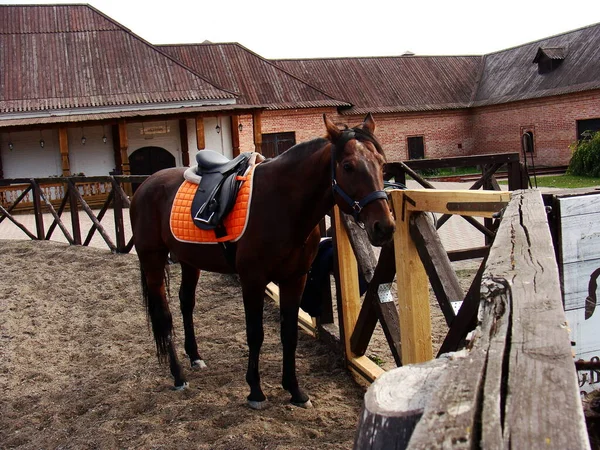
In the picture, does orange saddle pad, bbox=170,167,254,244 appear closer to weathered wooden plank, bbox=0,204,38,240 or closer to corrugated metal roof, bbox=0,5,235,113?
weathered wooden plank, bbox=0,204,38,240

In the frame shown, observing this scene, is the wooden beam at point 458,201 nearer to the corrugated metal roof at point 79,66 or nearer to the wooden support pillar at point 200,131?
the wooden support pillar at point 200,131

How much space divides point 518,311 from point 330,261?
3503 mm

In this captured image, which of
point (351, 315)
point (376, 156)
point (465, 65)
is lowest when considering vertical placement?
point (351, 315)

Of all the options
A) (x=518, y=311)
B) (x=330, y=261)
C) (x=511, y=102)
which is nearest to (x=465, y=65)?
(x=511, y=102)

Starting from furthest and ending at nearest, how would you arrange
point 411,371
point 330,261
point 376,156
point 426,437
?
point 330,261 → point 376,156 → point 411,371 → point 426,437

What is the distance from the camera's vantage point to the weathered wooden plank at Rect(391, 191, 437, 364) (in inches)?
124

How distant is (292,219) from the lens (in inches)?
144

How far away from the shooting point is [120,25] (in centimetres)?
2641

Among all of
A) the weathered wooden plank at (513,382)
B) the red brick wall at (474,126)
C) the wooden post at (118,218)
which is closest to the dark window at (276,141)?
the red brick wall at (474,126)

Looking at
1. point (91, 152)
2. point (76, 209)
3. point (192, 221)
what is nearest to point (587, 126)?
point (91, 152)

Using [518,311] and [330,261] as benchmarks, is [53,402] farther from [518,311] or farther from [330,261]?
[518,311]

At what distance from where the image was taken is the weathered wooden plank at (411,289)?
3148mm

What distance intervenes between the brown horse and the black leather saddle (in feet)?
0.52

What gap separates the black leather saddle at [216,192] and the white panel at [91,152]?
21.1 m
